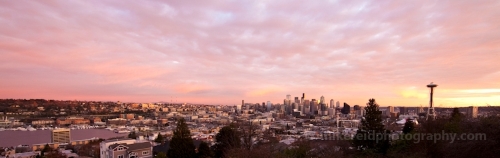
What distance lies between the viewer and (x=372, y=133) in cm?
758

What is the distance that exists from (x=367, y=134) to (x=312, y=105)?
57.7 metres

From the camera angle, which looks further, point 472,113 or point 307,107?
point 307,107

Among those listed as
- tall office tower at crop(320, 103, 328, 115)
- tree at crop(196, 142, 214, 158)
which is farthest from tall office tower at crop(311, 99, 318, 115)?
tree at crop(196, 142, 214, 158)

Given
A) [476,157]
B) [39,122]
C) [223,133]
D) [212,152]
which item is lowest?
[39,122]

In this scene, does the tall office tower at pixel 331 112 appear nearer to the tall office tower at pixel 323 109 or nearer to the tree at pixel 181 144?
the tall office tower at pixel 323 109

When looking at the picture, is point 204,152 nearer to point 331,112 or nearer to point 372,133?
point 372,133

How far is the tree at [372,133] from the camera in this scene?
7.51m

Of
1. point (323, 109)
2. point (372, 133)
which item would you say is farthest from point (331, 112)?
point (372, 133)

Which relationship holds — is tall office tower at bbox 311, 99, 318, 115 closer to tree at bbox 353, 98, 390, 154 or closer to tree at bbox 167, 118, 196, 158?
tree at bbox 167, 118, 196, 158

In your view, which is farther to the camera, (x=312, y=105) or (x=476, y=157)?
(x=312, y=105)

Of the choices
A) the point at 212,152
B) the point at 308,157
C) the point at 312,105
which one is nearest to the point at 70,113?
the point at 312,105

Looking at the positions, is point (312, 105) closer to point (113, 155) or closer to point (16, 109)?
point (113, 155)

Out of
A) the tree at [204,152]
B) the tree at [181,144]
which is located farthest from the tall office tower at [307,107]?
the tree at [181,144]

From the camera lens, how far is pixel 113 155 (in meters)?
13.9
